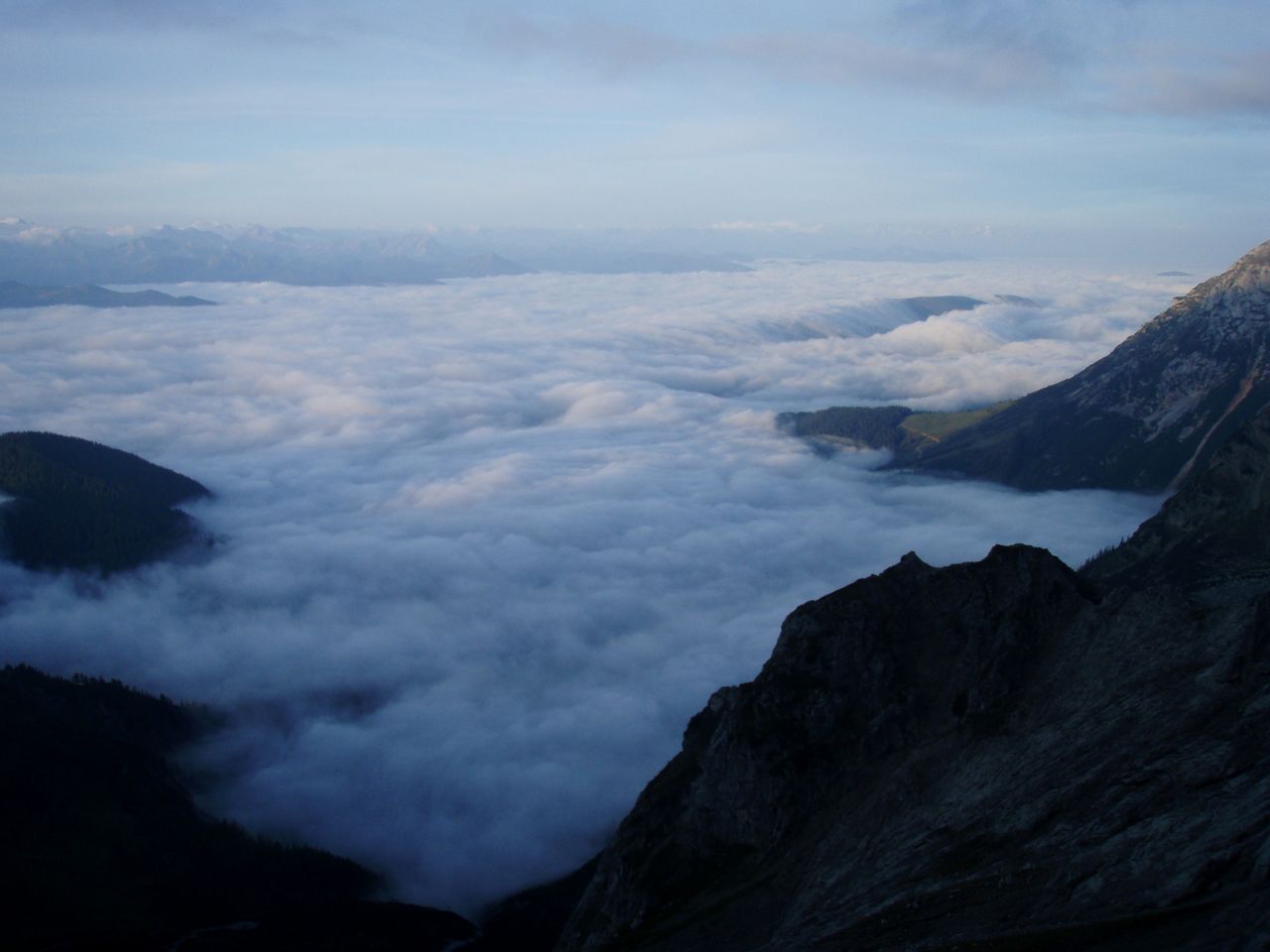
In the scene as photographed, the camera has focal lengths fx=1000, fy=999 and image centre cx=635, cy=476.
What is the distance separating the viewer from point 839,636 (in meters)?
70.6

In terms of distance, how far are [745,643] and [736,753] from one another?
103649mm

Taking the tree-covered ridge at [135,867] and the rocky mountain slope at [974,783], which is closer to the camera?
the rocky mountain slope at [974,783]

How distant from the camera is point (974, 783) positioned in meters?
52.2

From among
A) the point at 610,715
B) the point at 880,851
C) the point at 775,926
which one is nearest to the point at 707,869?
the point at 775,926

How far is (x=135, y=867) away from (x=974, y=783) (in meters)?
95.5

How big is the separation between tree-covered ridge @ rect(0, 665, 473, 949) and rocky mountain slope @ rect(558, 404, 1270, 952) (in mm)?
41135

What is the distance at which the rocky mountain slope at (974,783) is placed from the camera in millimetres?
35406

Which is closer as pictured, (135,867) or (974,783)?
(974,783)

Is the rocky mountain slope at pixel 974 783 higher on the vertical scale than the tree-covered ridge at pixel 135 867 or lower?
higher

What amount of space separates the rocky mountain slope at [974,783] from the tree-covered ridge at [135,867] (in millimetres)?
41135

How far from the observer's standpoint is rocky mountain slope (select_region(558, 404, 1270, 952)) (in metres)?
35.4

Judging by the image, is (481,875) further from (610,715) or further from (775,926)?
(775,926)

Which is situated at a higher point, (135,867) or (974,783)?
(974,783)

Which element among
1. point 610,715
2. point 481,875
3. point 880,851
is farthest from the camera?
point 610,715
